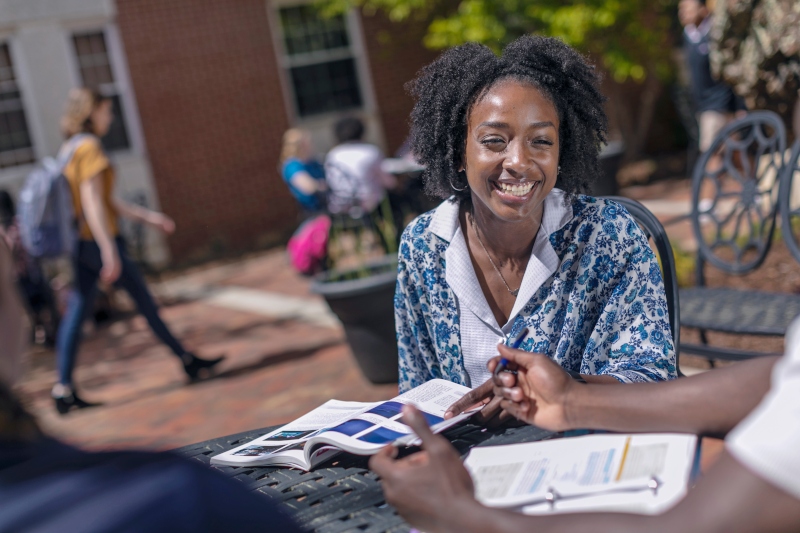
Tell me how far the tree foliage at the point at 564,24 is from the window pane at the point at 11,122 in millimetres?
4809

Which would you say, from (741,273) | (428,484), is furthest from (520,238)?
(741,273)

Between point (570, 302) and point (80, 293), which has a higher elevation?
point (570, 302)

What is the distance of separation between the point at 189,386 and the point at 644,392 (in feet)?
15.9

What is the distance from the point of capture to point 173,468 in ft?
3.21

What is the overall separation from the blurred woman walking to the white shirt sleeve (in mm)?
4948

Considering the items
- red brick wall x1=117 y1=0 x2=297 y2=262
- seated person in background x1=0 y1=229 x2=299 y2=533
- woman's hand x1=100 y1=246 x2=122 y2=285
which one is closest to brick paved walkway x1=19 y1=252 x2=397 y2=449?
woman's hand x1=100 y1=246 x2=122 y2=285

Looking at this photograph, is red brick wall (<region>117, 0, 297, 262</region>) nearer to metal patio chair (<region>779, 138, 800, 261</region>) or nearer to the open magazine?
metal patio chair (<region>779, 138, 800, 261</region>)

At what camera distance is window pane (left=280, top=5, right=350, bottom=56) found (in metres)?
13.1

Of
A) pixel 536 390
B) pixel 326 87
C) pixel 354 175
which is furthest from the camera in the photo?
pixel 326 87

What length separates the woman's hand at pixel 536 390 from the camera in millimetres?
1683

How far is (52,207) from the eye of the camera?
560 cm

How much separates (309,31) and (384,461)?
1249 centimetres

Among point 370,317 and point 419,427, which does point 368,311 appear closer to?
point 370,317

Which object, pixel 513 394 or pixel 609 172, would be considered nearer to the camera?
pixel 513 394
